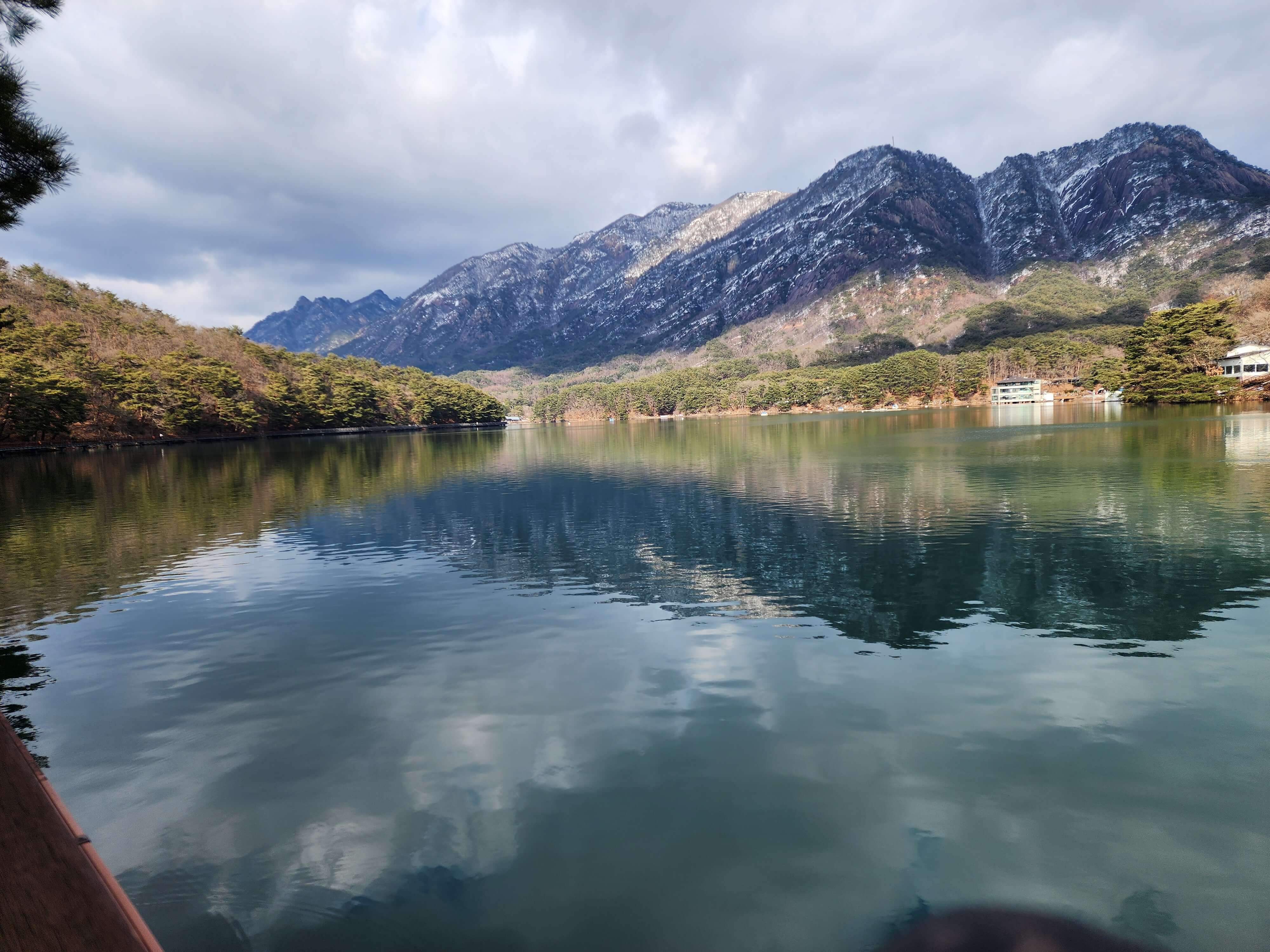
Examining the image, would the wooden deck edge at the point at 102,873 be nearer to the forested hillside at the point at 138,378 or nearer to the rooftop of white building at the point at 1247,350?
the forested hillside at the point at 138,378

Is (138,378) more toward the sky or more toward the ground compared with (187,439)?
more toward the sky

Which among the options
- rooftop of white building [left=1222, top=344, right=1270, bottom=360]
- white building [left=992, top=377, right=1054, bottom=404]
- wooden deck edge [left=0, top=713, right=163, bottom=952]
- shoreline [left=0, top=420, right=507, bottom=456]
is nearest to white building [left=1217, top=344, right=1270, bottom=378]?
rooftop of white building [left=1222, top=344, right=1270, bottom=360]

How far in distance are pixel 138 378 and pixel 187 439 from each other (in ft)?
49.0

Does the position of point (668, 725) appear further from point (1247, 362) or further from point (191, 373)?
point (191, 373)

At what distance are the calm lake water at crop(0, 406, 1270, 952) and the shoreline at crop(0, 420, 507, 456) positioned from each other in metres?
81.0

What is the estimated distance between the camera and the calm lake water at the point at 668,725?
21.6 feet

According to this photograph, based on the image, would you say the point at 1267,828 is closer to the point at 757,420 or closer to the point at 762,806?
the point at 762,806

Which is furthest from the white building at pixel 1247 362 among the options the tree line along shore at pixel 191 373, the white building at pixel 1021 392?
the white building at pixel 1021 392

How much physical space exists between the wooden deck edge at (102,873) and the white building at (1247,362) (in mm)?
131219

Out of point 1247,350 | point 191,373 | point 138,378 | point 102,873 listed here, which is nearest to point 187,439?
point 191,373

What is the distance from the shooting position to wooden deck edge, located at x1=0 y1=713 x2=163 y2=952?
264 cm

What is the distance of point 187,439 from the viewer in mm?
113562

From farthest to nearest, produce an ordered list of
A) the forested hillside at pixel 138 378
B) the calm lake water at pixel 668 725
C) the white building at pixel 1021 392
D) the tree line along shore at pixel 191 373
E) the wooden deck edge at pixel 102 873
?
1. the white building at pixel 1021 392
2. the tree line along shore at pixel 191 373
3. the forested hillside at pixel 138 378
4. the calm lake water at pixel 668 725
5. the wooden deck edge at pixel 102 873

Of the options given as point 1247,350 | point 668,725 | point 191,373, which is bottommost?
point 668,725
